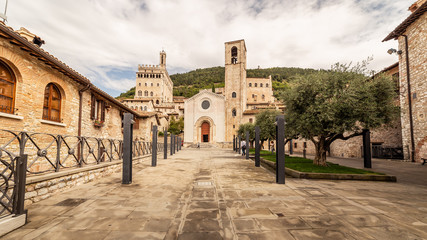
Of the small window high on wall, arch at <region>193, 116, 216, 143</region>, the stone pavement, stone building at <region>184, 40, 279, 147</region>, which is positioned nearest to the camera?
the stone pavement

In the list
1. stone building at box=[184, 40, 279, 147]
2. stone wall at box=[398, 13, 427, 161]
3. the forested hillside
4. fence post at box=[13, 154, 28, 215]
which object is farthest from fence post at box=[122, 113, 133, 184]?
the forested hillside

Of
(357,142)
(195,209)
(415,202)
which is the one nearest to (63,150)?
(195,209)

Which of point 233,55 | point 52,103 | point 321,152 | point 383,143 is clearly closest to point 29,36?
point 52,103

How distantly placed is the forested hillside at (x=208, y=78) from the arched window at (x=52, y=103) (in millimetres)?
78005

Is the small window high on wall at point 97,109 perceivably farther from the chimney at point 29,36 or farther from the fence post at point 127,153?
the fence post at point 127,153

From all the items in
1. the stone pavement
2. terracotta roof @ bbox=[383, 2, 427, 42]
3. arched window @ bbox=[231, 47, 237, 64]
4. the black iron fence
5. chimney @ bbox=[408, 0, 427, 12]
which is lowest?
A: the stone pavement

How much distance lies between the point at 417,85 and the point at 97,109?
20891 mm

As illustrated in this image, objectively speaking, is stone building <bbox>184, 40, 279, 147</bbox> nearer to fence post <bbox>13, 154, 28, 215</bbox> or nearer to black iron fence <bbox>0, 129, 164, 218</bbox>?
black iron fence <bbox>0, 129, 164, 218</bbox>

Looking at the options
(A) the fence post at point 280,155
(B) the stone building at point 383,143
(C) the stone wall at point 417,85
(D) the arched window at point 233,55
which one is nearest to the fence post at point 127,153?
(A) the fence post at point 280,155

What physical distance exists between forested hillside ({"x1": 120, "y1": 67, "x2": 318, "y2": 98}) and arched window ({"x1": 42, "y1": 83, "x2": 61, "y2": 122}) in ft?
256

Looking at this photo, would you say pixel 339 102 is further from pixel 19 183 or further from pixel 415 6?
pixel 415 6

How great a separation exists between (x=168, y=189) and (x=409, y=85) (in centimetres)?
1718

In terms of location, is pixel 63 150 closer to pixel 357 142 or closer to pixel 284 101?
pixel 284 101

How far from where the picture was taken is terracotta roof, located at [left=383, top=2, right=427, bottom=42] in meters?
11.7
